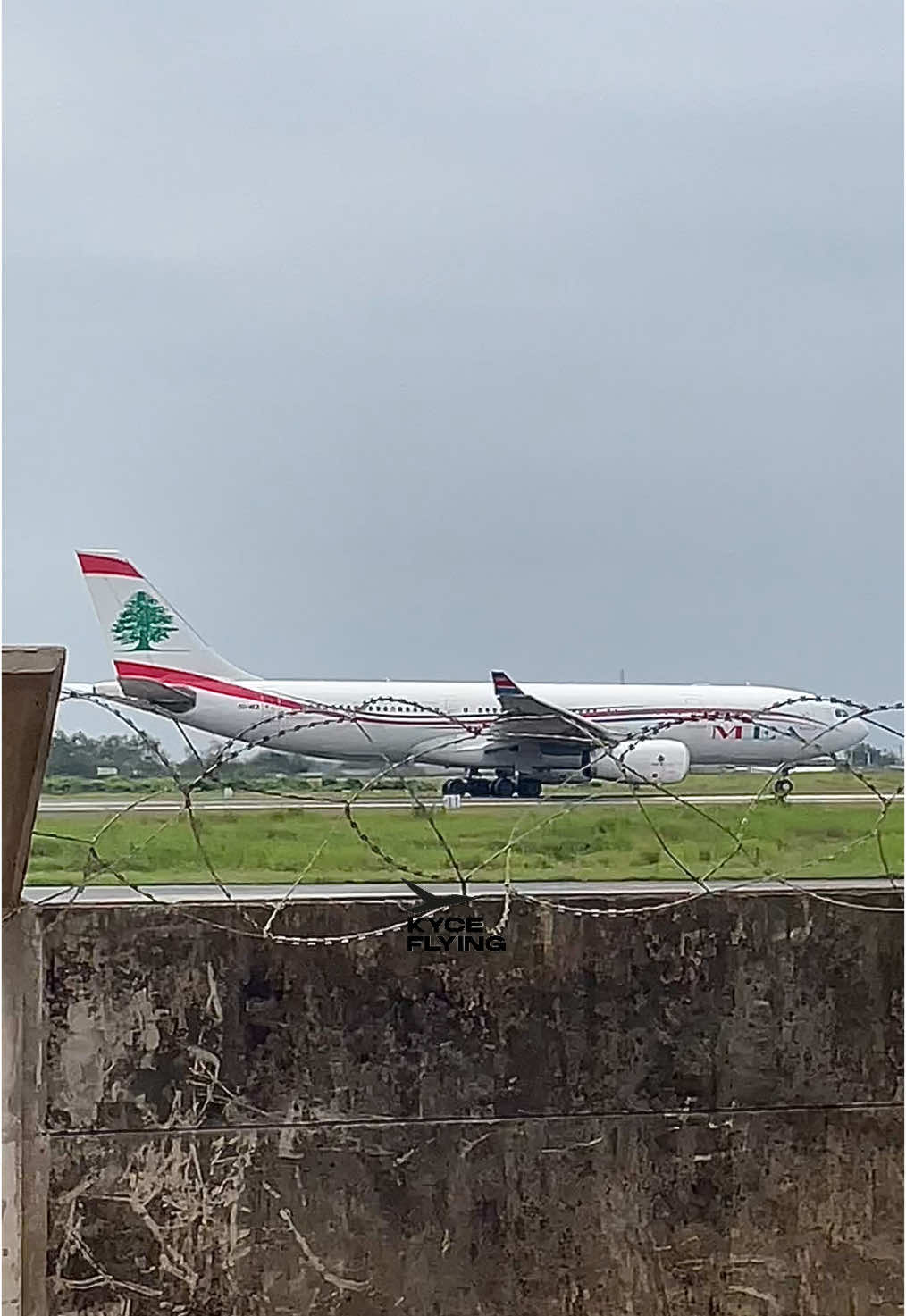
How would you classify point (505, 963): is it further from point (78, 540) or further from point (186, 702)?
point (186, 702)

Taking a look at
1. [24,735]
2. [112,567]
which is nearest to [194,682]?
[112,567]

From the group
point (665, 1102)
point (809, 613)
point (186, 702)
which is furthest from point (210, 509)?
point (186, 702)

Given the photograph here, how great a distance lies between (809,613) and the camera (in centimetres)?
167

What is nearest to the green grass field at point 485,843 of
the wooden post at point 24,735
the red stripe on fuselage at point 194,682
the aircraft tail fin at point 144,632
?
the wooden post at point 24,735

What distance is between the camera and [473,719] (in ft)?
12.9

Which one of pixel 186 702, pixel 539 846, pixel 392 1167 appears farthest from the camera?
pixel 186 702

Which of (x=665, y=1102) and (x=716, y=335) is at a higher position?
(x=716, y=335)

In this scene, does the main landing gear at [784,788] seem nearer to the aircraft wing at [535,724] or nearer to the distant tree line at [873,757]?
the distant tree line at [873,757]

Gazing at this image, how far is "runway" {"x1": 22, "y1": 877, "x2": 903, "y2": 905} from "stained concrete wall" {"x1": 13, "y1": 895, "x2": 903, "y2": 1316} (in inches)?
1.0

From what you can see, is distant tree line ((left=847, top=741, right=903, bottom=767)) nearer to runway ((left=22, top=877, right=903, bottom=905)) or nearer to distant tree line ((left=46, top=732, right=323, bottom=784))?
runway ((left=22, top=877, right=903, bottom=905))

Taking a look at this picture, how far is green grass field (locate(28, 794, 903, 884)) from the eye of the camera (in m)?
1.77

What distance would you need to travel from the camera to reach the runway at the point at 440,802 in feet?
5.79

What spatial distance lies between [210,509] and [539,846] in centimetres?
60

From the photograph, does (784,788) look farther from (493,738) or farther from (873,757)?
(493,738)
